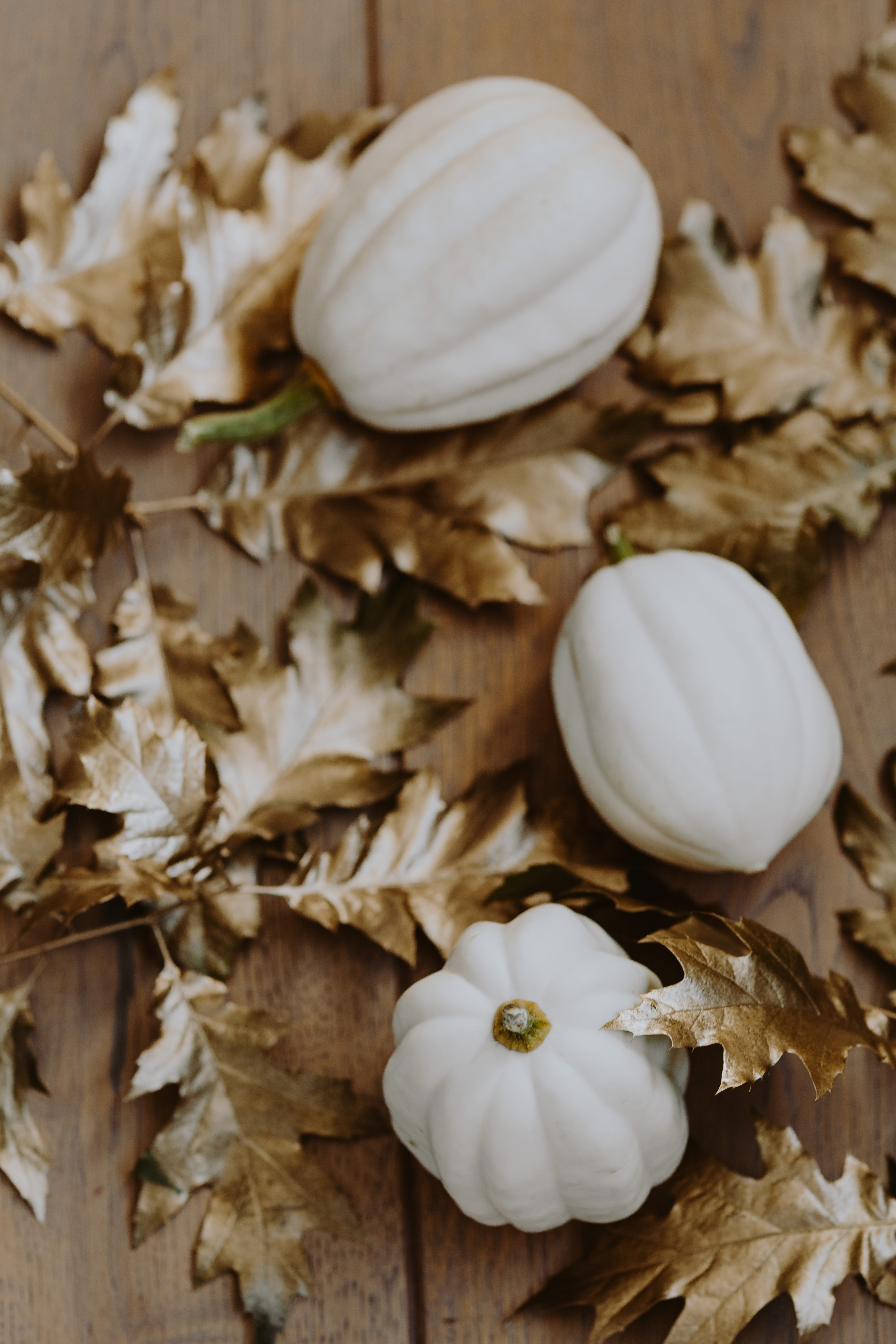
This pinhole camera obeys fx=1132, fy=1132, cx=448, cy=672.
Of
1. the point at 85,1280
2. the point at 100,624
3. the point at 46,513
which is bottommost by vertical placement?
the point at 85,1280

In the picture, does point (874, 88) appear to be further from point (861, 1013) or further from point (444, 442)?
point (861, 1013)

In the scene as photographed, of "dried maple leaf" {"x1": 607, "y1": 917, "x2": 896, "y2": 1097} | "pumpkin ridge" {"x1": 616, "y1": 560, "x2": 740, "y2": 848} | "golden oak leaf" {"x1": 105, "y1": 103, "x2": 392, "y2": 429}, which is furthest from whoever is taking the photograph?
"golden oak leaf" {"x1": 105, "y1": 103, "x2": 392, "y2": 429}

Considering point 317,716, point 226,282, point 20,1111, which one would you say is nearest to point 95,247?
point 226,282

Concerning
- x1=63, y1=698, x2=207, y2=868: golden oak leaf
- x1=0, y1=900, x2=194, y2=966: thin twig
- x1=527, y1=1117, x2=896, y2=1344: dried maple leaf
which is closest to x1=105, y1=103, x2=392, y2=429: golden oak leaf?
x1=63, y1=698, x2=207, y2=868: golden oak leaf

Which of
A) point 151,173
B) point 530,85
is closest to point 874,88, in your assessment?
point 530,85

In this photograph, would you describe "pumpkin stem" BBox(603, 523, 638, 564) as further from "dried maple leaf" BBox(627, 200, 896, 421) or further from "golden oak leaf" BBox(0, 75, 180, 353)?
"golden oak leaf" BBox(0, 75, 180, 353)

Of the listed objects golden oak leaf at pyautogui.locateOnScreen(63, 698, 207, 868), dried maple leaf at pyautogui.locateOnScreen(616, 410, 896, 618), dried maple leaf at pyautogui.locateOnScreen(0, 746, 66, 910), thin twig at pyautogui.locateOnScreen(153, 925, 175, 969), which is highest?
dried maple leaf at pyautogui.locateOnScreen(616, 410, 896, 618)

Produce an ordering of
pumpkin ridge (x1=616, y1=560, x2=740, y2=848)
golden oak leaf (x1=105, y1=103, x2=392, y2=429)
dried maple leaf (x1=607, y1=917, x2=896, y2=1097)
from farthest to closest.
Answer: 1. golden oak leaf (x1=105, y1=103, x2=392, y2=429)
2. pumpkin ridge (x1=616, y1=560, x2=740, y2=848)
3. dried maple leaf (x1=607, y1=917, x2=896, y2=1097)
